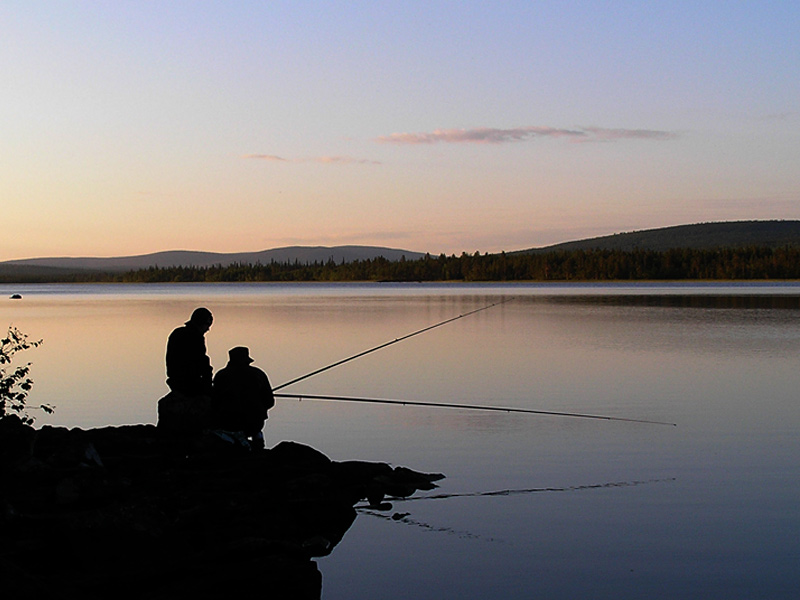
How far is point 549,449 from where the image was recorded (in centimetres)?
1087

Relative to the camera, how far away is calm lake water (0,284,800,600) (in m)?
6.75

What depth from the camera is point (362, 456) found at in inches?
419

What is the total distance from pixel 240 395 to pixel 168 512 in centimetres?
202

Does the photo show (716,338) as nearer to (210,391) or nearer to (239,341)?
(239,341)

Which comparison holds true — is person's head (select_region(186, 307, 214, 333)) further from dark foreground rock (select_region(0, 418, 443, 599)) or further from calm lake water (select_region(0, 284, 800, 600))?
calm lake water (select_region(0, 284, 800, 600))

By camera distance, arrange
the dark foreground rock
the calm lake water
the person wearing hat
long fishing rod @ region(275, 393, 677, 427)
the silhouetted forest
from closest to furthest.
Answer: the dark foreground rock → the calm lake water → the person wearing hat → long fishing rod @ region(275, 393, 677, 427) → the silhouetted forest

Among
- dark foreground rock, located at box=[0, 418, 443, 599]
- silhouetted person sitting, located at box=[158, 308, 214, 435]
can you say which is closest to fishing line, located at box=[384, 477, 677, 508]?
dark foreground rock, located at box=[0, 418, 443, 599]

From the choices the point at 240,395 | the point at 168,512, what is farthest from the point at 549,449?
the point at 168,512

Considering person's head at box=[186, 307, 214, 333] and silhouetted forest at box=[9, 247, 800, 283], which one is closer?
person's head at box=[186, 307, 214, 333]

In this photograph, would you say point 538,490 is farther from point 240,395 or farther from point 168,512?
point 168,512

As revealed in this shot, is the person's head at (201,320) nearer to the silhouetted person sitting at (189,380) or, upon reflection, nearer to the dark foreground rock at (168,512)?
the silhouetted person sitting at (189,380)

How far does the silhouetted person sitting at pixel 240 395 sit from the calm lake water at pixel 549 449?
1.69m

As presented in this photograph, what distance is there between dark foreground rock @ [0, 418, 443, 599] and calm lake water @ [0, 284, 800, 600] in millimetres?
447

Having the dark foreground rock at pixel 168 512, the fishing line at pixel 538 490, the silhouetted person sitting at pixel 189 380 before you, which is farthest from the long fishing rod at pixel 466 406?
the silhouetted person sitting at pixel 189 380
